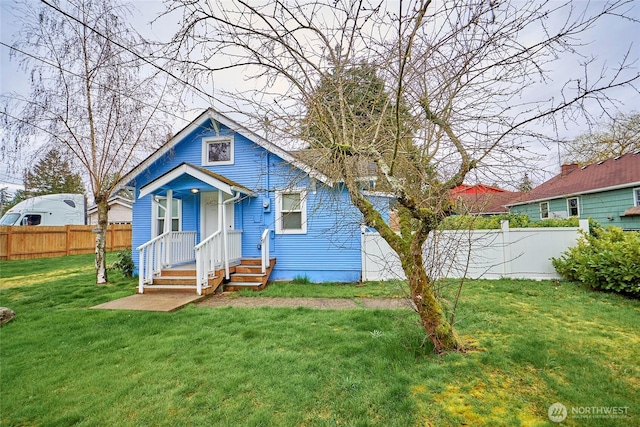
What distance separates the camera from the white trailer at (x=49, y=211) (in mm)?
17344

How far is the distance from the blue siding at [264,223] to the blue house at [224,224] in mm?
31

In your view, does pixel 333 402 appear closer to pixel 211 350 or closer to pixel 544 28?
pixel 211 350

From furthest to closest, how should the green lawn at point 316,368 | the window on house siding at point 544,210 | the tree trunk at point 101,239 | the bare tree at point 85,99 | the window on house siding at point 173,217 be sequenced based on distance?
the window on house siding at point 544,210
the window on house siding at point 173,217
the tree trunk at point 101,239
the bare tree at point 85,99
the green lawn at point 316,368

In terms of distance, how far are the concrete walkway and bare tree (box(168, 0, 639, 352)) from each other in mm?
4521

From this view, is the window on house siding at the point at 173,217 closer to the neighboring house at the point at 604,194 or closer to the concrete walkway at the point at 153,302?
the concrete walkway at the point at 153,302

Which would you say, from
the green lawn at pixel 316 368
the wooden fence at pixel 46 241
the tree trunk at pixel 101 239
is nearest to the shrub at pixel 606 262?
the green lawn at pixel 316 368

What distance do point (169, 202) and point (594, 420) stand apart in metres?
9.13

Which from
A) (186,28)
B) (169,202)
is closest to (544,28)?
(186,28)

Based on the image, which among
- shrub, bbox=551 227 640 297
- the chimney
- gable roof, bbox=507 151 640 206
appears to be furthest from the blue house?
gable roof, bbox=507 151 640 206

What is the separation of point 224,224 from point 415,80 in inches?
244

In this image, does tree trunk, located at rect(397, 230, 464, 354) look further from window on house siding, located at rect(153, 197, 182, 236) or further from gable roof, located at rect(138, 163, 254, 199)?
window on house siding, located at rect(153, 197, 182, 236)

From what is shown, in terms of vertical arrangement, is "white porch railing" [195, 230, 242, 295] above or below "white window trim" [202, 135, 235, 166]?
below

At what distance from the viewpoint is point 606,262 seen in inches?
239

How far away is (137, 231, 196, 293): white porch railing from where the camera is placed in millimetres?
7316
